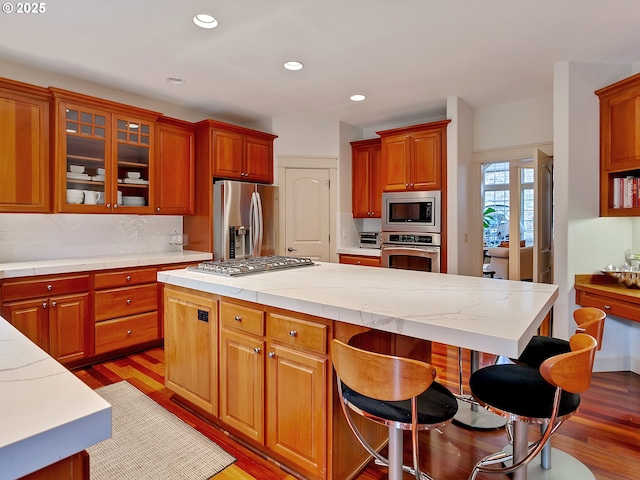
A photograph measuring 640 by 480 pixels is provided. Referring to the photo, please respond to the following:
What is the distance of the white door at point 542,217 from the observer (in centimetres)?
332

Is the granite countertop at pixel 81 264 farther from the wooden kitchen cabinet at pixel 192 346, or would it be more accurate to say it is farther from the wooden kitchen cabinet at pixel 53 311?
the wooden kitchen cabinet at pixel 192 346

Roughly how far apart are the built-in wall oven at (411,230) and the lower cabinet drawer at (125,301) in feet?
8.48

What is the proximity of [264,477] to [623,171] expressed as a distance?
3.46 metres

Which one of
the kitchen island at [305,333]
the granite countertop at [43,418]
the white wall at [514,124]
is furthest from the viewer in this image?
the white wall at [514,124]

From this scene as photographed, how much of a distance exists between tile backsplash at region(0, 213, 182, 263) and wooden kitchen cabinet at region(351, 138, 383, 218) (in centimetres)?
232

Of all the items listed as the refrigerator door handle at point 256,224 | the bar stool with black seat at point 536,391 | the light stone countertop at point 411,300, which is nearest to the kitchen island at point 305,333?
the light stone countertop at point 411,300

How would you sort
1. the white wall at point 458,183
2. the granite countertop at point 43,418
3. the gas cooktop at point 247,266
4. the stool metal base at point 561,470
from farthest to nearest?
the white wall at point 458,183 < the gas cooktop at point 247,266 < the stool metal base at point 561,470 < the granite countertop at point 43,418

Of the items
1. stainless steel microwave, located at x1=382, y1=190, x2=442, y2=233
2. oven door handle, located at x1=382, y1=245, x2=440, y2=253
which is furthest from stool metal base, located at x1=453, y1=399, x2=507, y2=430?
stainless steel microwave, located at x1=382, y1=190, x2=442, y2=233

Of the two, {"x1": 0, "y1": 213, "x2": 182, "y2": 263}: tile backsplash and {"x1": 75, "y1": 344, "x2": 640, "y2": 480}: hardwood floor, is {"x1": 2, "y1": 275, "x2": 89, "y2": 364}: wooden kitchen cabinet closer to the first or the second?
{"x1": 75, "y1": 344, "x2": 640, "y2": 480}: hardwood floor

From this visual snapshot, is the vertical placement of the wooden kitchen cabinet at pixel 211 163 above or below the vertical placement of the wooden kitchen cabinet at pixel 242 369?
above

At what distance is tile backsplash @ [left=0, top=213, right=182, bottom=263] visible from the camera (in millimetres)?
3275

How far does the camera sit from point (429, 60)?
311cm

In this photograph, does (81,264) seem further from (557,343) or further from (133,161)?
(557,343)

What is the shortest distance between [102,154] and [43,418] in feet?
11.3
